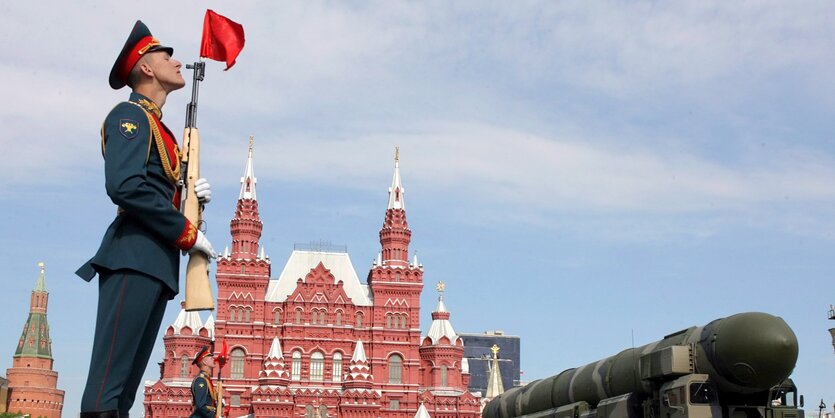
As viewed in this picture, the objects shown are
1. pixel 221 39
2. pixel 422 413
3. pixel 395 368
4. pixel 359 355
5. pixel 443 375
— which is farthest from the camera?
pixel 395 368

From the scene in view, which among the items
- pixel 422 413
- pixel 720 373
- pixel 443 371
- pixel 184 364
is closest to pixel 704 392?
pixel 720 373

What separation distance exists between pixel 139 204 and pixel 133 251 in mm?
348

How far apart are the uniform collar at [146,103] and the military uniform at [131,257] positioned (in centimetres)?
11

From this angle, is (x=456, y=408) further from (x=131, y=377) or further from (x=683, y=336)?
(x=131, y=377)

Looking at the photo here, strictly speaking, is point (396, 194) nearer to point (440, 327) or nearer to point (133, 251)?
point (440, 327)

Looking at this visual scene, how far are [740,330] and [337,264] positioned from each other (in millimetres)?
57588

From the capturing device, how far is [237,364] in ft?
212

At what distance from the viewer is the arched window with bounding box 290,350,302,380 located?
64.3 metres

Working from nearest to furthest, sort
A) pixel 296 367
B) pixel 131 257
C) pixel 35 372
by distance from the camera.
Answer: pixel 131 257 < pixel 296 367 < pixel 35 372

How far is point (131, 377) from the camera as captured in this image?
6328 millimetres

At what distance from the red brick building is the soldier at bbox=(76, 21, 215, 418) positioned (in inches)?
2221

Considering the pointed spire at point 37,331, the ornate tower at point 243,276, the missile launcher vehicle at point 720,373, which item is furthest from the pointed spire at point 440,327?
the pointed spire at point 37,331

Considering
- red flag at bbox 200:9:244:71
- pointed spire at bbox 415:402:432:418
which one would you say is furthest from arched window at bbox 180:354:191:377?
red flag at bbox 200:9:244:71

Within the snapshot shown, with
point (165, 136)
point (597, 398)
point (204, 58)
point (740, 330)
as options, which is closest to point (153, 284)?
point (165, 136)
